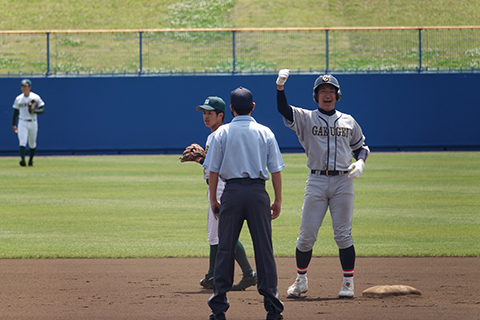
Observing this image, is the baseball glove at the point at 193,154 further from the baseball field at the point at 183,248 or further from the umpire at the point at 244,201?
the baseball field at the point at 183,248

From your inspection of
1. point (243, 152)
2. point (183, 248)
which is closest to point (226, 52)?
point (183, 248)

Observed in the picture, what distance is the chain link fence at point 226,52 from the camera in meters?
25.9

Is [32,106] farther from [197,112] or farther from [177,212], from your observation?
[177,212]

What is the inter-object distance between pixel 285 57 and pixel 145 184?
1542 cm

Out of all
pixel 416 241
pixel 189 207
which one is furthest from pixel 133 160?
pixel 416 241

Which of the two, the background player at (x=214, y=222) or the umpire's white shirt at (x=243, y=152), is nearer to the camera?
the umpire's white shirt at (x=243, y=152)

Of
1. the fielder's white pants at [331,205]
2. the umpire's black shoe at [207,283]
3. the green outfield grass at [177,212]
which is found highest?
the fielder's white pants at [331,205]

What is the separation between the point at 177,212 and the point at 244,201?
657 cm

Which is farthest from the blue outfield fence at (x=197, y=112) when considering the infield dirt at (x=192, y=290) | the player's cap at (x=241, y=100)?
the player's cap at (x=241, y=100)

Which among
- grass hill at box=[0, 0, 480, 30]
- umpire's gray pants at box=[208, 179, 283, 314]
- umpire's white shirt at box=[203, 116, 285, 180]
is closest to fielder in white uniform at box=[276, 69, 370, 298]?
umpire's white shirt at box=[203, 116, 285, 180]

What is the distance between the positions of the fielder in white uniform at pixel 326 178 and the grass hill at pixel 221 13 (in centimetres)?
4706

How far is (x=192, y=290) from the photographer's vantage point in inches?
251

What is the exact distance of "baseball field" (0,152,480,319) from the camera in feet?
18.6

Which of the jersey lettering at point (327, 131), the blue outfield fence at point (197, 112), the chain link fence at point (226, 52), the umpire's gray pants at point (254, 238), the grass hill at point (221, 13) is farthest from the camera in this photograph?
the grass hill at point (221, 13)
